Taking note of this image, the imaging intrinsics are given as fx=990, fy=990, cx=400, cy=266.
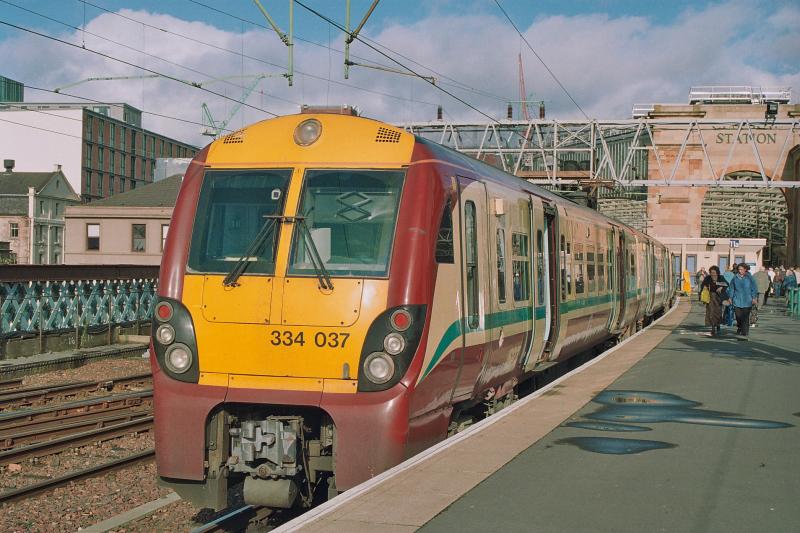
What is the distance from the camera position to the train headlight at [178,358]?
6.99m

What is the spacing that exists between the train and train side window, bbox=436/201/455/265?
0.06ft

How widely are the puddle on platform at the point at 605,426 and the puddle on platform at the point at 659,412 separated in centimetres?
22

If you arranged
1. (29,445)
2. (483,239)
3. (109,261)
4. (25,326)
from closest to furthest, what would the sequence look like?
(483,239), (29,445), (25,326), (109,261)

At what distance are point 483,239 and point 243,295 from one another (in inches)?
99.9

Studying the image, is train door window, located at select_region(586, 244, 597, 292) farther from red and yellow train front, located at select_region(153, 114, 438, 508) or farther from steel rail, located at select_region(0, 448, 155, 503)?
red and yellow train front, located at select_region(153, 114, 438, 508)

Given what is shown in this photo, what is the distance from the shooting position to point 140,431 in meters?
12.3

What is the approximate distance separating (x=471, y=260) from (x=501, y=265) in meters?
1.18

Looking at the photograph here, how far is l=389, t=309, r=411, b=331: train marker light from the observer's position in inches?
269

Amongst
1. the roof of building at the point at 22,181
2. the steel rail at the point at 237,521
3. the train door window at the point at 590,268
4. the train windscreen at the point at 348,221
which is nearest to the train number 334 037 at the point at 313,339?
the train windscreen at the point at 348,221

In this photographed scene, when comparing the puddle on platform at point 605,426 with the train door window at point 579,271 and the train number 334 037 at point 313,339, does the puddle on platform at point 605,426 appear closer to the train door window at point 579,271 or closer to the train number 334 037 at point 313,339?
the train number 334 037 at point 313,339

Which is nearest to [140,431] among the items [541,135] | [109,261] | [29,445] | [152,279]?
[29,445]

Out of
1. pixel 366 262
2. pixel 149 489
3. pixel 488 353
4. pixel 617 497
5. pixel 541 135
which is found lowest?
pixel 149 489

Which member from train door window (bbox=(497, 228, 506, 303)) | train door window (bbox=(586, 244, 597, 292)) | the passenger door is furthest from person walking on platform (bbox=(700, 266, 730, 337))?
the passenger door

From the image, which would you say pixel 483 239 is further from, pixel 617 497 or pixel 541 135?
pixel 541 135
